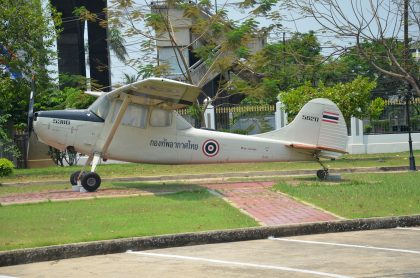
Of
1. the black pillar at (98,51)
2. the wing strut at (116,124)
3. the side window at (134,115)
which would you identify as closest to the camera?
the wing strut at (116,124)

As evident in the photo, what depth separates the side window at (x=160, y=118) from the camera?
58.2 ft

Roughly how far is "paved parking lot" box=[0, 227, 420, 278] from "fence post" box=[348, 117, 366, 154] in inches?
906

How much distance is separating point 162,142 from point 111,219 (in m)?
6.08

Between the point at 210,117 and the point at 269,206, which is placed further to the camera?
the point at 210,117

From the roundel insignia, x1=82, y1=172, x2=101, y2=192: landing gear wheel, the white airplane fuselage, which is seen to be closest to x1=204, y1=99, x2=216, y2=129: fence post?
the white airplane fuselage

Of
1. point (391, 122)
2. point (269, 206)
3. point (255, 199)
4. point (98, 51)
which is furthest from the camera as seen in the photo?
point (98, 51)

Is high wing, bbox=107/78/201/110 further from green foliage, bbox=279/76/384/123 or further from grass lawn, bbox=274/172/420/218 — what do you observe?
green foliage, bbox=279/76/384/123

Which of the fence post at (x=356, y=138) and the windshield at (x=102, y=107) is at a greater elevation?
the windshield at (x=102, y=107)

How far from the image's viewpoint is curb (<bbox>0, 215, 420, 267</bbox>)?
9625 millimetres

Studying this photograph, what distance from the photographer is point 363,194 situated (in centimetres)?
1454

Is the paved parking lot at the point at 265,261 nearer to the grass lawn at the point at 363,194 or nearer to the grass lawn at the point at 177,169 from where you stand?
the grass lawn at the point at 363,194

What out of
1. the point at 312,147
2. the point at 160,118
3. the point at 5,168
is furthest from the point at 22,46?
the point at 312,147

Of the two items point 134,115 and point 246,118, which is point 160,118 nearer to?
point 134,115

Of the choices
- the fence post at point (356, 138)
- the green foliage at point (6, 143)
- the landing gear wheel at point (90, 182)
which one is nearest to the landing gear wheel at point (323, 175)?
the landing gear wheel at point (90, 182)
